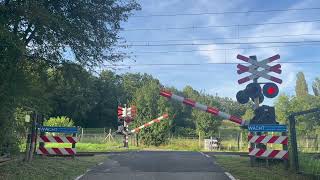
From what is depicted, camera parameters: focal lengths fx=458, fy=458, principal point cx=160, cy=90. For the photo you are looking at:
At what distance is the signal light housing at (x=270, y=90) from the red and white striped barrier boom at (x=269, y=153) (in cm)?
215

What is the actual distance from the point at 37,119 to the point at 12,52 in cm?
616

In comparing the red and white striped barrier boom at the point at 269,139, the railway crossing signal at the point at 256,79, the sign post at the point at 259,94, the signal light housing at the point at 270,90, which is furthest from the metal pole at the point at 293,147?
the railway crossing signal at the point at 256,79

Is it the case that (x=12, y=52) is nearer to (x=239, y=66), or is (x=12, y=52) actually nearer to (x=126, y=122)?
(x=239, y=66)

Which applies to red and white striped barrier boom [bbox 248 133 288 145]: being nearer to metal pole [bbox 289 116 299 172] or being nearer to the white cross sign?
metal pole [bbox 289 116 299 172]

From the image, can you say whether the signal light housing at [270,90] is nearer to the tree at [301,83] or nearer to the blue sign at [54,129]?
the blue sign at [54,129]

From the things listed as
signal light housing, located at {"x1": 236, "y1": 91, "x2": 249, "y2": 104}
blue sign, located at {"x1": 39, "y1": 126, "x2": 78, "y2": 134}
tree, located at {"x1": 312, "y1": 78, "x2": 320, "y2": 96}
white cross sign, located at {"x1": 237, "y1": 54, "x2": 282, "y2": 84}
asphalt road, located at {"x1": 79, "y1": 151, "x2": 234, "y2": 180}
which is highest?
tree, located at {"x1": 312, "y1": 78, "x2": 320, "y2": 96}

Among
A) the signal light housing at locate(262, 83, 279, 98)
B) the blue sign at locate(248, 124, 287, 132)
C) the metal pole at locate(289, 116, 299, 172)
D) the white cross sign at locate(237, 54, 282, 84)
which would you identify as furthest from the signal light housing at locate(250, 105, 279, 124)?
the metal pole at locate(289, 116, 299, 172)

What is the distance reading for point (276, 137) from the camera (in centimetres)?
Answer: 1482

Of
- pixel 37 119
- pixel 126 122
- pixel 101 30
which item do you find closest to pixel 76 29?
pixel 101 30

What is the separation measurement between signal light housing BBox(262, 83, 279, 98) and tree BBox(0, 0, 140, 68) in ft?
18.0

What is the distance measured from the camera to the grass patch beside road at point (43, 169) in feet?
41.5

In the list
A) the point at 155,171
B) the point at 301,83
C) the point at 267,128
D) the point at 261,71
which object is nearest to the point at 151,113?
the point at 261,71

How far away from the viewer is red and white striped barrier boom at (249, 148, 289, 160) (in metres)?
14.3

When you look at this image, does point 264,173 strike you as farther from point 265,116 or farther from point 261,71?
point 261,71
